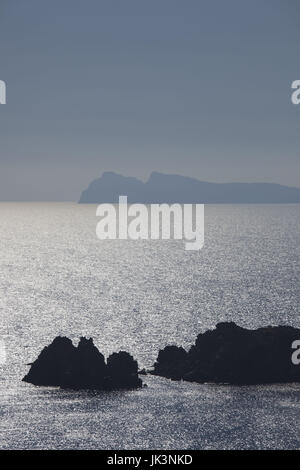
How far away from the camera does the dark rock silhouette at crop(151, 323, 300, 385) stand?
3957 inches

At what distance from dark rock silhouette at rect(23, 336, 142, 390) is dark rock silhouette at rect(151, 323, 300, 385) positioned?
7468mm

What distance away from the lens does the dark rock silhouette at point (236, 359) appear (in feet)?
330

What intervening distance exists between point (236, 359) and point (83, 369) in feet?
67.6

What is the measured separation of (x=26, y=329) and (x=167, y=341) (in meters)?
28.5

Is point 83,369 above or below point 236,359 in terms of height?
below

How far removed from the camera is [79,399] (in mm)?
91250

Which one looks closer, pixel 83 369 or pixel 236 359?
pixel 83 369

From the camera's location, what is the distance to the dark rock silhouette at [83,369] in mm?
96250

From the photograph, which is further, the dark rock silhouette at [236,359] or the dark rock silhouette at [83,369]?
the dark rock silhouette at [236,359]

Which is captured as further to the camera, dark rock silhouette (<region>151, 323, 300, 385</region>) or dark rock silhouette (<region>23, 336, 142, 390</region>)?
dark rock silhouette (<region>151, 323, 300, 385</region>)

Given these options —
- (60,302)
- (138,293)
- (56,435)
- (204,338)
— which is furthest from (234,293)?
(56,435)

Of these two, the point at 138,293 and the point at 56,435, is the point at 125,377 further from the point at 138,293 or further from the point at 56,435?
the point at 138,293

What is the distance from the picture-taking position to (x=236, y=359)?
101 metres

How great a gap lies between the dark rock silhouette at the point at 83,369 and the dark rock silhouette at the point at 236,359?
747cm
